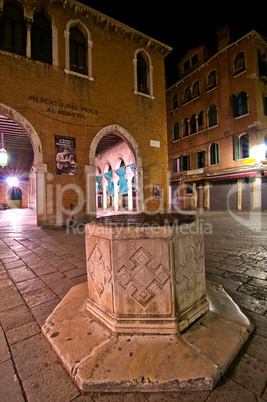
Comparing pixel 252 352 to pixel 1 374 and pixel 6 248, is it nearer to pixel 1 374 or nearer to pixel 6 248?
pixel 1 374

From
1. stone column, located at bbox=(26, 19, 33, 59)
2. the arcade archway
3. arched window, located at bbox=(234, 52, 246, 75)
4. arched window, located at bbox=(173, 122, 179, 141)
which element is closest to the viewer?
stone column, located at bbox=(26, 19, 33, 59)

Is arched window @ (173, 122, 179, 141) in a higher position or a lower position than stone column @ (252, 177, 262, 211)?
higher

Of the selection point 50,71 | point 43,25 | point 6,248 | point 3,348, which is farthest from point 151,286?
point 43,25

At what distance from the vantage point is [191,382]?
1.16 metres

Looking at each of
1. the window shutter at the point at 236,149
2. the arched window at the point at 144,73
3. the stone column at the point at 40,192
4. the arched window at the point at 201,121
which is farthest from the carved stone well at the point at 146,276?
the arched window at the point at 201,121

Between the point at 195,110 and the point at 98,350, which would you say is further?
the point at 195,110

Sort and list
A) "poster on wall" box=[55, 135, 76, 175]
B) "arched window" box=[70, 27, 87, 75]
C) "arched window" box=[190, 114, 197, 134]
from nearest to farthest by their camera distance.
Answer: "poster on wall" box=[55, 135, 76, 175] < "arched window" box=[70, 27, 87, 75] < "arched window" box=[190, 114, 197, 134]

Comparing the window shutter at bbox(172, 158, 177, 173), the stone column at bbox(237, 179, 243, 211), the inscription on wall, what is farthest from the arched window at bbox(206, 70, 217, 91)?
the inscription on wall

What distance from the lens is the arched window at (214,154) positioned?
51.4 ft

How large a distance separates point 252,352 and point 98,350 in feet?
3.73

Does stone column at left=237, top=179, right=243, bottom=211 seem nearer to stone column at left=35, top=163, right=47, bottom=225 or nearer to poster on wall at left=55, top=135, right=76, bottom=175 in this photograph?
poster on wall at left=55, top=135, right=76, bottom=175

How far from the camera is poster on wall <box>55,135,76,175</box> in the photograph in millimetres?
8242

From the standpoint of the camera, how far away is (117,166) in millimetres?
15648

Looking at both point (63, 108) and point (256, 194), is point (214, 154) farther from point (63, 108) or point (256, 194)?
point (63, 108)
